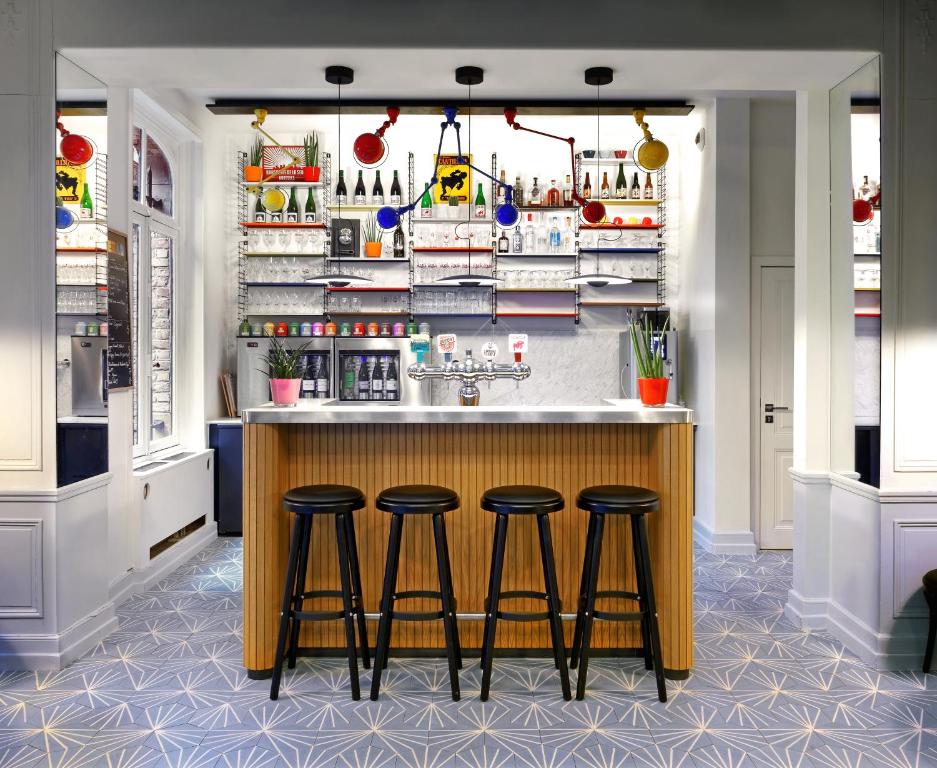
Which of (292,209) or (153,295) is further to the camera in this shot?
(292,209)

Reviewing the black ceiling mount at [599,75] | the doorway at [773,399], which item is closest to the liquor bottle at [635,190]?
the doorway at [773,399]

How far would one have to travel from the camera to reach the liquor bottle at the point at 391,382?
609cm

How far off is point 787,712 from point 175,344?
4.64 meters

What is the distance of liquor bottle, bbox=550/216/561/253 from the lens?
6.28 meters

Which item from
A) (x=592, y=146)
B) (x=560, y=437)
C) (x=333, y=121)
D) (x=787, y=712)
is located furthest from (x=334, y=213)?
(x=787, y=712)

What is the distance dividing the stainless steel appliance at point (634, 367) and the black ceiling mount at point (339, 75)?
2950 mm

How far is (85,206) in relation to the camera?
139 inches

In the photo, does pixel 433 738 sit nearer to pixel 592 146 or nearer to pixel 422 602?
pixel 422 602

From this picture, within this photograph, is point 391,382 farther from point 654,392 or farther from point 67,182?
point 654,392

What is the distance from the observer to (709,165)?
5492 mm

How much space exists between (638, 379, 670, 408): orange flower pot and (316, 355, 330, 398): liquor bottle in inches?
134

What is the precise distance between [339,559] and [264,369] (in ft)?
10.7

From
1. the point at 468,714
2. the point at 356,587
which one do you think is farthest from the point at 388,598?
the point at 468,714

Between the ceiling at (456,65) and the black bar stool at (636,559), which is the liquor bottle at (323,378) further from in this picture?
the black bar stool at (636,559)
